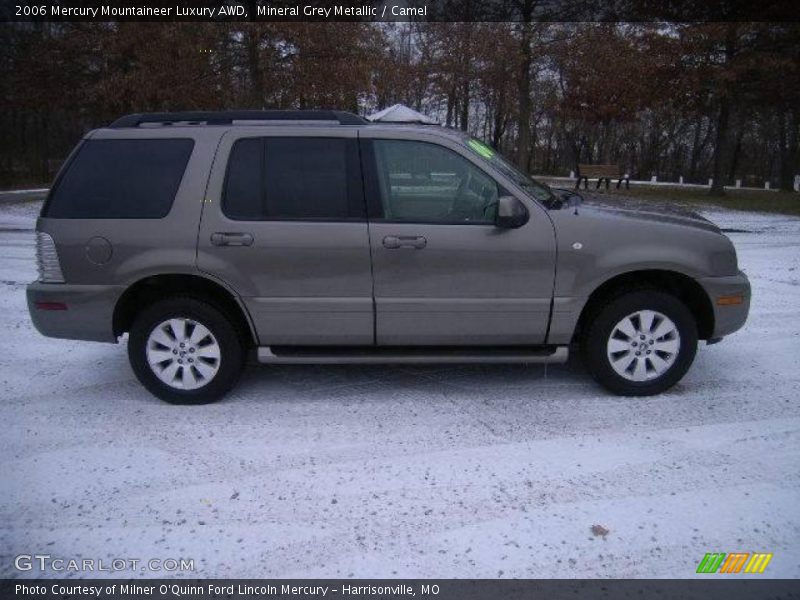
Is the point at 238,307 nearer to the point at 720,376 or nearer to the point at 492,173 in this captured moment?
the point at 492,173

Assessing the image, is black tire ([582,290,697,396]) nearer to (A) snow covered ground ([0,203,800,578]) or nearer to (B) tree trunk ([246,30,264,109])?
(A) snow covered ground ([0,203,800,578])

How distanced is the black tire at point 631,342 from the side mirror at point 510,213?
87 centimetres

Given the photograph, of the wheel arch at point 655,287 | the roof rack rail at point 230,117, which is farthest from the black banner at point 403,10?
the wheel arch at point 655,287

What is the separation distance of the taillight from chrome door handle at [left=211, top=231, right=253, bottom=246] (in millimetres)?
1070

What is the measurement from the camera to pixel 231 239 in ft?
13.8

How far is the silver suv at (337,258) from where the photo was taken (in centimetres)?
423

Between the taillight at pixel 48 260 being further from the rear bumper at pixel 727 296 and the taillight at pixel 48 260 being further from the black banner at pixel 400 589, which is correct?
the rear bumper at pixel 727 296

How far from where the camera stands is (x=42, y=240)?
13.9 ft

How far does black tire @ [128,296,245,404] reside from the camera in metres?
4.31

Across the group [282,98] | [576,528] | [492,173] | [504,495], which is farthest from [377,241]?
[282,98]

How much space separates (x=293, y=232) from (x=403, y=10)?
61.5ft

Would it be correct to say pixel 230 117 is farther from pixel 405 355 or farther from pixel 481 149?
pixel 405 355

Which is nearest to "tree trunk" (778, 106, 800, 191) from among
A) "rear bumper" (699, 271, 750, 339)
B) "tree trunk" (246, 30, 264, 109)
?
"tree trunk" (246, 30, 264, 109)

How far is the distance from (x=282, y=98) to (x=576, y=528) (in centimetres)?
1601
